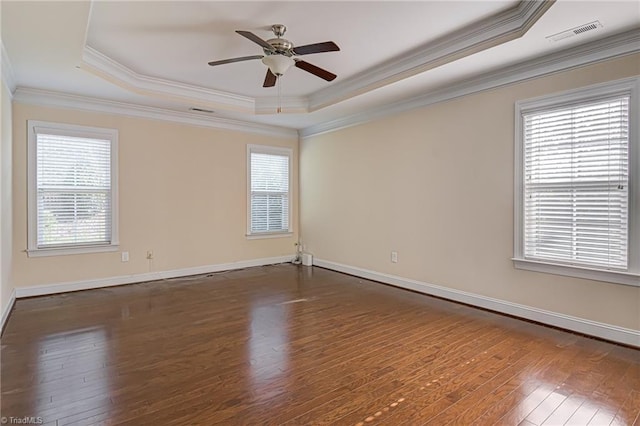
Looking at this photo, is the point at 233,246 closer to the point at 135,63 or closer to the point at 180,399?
the point at 135,63

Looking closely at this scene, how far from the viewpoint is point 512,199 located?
361cm

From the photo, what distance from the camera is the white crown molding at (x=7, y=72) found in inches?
122

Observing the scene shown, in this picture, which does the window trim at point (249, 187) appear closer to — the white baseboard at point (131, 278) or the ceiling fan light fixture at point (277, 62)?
the white baseboard at point (131, 278)

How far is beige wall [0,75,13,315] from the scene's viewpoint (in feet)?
10.6

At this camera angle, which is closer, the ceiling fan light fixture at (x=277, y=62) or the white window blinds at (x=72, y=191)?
the ceiling fan light fixture at (x=277, y=62)

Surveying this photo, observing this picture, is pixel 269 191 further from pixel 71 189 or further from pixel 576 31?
pixel 576 31

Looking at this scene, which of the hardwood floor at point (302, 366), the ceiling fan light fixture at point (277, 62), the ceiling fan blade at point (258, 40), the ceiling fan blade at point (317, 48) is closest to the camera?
the hardwood floor at point (302, 366)

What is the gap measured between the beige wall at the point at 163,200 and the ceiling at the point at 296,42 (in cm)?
56

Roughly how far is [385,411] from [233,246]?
4.42 meters

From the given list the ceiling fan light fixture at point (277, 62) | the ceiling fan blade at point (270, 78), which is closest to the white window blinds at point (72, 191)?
the ceiling fan blade at point (270, 78)

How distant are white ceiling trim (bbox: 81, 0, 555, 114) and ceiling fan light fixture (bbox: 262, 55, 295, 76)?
131 centimetres

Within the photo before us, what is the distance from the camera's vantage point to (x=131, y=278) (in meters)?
4.98

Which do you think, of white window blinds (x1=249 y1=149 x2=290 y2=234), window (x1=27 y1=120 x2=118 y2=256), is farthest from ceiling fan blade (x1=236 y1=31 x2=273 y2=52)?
white window blinds (x1=249 y1=149 x2=290 y2=234)

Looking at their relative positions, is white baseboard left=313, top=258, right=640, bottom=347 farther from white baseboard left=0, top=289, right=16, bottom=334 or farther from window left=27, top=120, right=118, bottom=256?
white baseboard left=0, top=289, right=16, bottom=334
